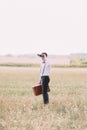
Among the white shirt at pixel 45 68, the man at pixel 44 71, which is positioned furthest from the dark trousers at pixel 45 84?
the white shirt at pixel 45 68

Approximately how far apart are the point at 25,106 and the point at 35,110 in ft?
→ 1.88

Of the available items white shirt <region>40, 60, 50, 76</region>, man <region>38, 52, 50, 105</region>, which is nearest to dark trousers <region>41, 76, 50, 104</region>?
man <region>38, 52, 50, 105</region>

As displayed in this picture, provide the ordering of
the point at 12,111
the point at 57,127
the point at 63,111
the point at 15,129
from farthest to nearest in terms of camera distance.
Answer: the point at 63,111 → the point at 12,111 → the point at 57,127 → the point at 15,129

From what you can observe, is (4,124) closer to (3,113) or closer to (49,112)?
(3,113)

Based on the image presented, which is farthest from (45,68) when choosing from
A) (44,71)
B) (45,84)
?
(45,84)

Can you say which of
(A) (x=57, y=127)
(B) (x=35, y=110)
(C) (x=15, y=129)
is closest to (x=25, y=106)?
(B) (x=35, y=110)

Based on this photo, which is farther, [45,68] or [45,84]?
[45,84]

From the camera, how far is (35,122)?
1312cm

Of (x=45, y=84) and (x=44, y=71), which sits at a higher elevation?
(x=44, y=71)

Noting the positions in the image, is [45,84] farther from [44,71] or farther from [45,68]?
[45,68]

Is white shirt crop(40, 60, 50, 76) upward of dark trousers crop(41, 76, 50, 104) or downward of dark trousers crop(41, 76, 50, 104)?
upward

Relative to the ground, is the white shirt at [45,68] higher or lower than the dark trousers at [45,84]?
higher

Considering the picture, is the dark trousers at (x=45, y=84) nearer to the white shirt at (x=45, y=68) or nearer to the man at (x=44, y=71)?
the man at (x=44, y=71)

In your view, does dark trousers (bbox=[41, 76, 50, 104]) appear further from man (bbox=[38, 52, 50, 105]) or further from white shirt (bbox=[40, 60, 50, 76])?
white shirt (bbox=[40, 60, 50, 76])
